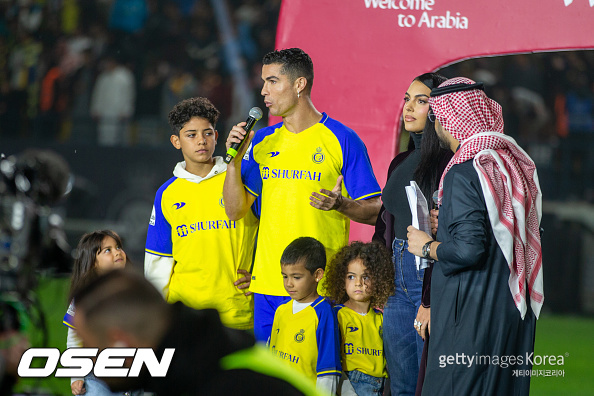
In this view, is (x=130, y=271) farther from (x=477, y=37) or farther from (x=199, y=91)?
(x=199, y=91)

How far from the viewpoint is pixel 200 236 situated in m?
4.18

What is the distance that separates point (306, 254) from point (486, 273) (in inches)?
40.1

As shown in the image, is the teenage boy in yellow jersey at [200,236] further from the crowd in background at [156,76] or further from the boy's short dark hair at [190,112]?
the crowd in background at [156,76]


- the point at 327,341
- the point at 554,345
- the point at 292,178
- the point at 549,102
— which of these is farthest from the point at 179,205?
the point at 549,102

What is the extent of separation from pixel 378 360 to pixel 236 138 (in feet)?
4.65

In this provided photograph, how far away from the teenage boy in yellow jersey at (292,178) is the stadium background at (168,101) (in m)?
5.59

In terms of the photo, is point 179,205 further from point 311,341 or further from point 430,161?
point 430,161

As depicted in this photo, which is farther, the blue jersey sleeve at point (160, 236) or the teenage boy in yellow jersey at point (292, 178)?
the blue jersey sleeve at point (160, 236)

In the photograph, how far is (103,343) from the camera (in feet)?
5.87

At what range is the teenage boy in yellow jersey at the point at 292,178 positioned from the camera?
4074mm

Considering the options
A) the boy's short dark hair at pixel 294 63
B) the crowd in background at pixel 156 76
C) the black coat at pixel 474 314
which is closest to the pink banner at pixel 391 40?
the boy's short dark hair at pixel 294 63

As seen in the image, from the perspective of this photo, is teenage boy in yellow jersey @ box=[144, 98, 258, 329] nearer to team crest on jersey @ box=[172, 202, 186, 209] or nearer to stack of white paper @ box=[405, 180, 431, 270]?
team crest on jersey @ box=[172, 202, 186, 209]

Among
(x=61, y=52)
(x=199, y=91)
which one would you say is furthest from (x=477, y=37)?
(x=61, y=52)

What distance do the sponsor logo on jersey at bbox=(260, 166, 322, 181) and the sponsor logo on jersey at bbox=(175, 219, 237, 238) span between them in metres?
0.34
